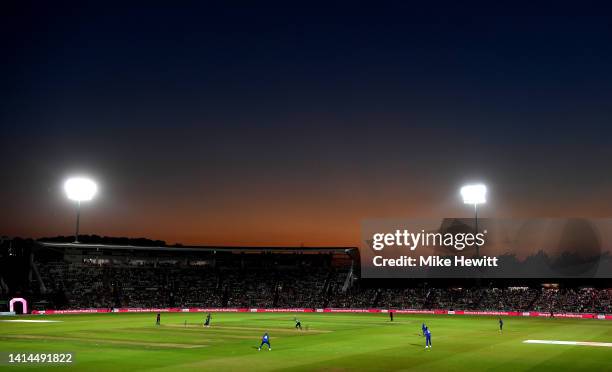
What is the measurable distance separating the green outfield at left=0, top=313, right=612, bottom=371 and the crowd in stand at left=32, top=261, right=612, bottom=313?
31.2 meters

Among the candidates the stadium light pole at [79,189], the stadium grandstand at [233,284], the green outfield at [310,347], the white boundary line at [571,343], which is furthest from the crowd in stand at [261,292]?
the white boundary line at [571,343]

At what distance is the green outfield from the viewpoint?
31188mm

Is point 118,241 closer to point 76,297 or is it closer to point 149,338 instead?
point 76,297

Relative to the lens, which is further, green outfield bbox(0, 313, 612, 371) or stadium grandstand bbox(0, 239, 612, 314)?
stadium grandstand bbox(0, 239, 612, 314)

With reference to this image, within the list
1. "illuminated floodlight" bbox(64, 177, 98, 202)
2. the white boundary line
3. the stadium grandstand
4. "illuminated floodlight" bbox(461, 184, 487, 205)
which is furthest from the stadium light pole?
the white boundary line

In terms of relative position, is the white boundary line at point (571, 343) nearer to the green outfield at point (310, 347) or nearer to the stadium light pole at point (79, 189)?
the green outfield at point (310, 347)

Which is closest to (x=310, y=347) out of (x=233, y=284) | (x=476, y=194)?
(x=476, y=194)

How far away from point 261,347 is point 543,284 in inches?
4041

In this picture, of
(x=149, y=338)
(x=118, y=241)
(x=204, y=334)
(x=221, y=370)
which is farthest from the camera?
(x=118, y=241)

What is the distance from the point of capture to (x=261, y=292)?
4178 inches

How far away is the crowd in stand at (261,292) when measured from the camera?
88938 millimetres

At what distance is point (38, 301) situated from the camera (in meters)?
85.0

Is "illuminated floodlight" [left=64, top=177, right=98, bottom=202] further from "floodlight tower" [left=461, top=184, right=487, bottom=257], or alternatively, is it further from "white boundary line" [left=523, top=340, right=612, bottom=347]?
"white boundary line" [left=523, top=340, right=612, bottom=347]

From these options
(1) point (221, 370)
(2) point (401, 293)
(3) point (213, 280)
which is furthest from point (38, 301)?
(1) point (221, 370)
